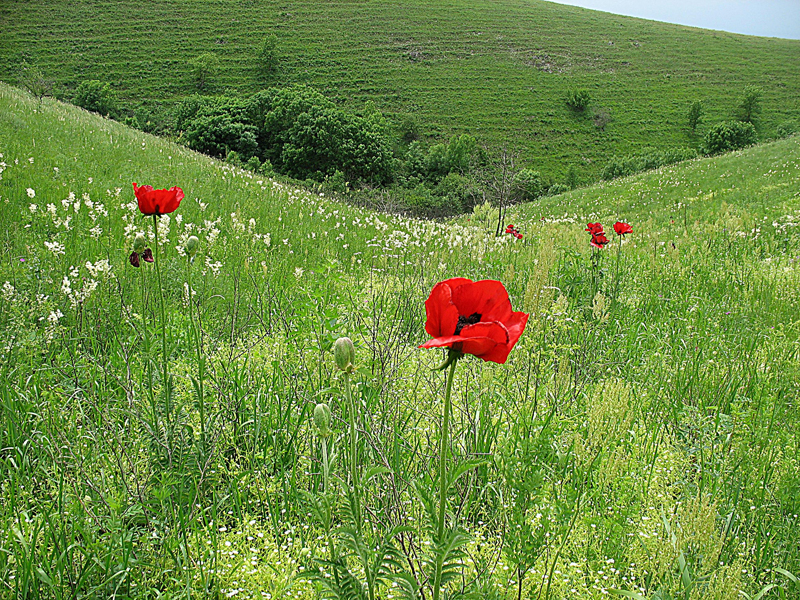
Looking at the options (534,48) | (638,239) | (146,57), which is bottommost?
(638,239)

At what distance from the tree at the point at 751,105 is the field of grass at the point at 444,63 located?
1505mm

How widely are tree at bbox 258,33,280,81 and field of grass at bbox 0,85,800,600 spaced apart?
6467cm

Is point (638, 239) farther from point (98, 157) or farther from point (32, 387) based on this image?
point (98, 157)

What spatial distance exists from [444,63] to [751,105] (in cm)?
3863

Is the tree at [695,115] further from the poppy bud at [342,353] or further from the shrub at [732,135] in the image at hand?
the poppy bud at [342,353]

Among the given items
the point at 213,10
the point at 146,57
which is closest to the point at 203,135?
the point at 146,57

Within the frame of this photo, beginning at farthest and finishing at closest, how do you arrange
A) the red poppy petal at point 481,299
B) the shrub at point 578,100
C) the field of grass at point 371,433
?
the shrub at point 578,100 < the field of grass at point 371,433 < the red poppy petal at point 481,299

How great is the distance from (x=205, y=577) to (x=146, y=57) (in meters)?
75.0

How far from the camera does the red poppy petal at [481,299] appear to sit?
3.48ft

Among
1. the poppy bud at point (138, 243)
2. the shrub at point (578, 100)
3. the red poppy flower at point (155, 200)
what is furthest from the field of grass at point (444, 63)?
the poppy bud at point (138, 243)

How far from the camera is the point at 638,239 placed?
24.7 ft

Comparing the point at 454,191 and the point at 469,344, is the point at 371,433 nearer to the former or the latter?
the point at 469,344

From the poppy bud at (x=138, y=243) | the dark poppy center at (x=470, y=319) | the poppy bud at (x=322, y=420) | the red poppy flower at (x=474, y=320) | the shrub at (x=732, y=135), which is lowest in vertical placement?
the poppy bud at (x=322, y=420)

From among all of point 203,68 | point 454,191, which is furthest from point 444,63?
point 203,68
